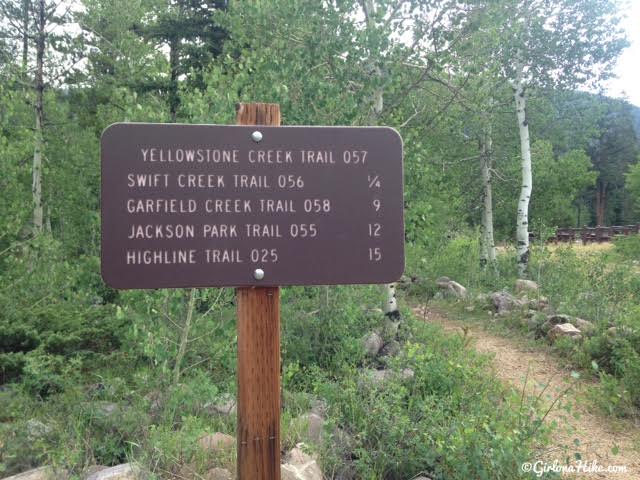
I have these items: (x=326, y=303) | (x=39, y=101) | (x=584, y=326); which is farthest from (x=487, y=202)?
(x=39, y=101)

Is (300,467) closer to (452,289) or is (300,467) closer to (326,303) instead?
(326,303)

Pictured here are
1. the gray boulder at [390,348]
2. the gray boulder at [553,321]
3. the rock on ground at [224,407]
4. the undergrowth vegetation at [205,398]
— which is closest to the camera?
the undergrowth vegetation at [205,398]

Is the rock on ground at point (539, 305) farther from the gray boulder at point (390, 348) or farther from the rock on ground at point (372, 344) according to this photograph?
the rock on ground at point (372, 344)

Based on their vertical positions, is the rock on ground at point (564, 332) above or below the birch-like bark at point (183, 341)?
below

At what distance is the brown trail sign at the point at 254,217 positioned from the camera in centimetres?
240

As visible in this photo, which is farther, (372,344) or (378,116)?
(378,116)

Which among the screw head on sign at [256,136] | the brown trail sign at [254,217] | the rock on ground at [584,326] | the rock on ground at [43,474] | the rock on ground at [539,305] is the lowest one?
the rock on ground at [43,474]

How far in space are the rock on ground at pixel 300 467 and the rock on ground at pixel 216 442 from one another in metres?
0.46

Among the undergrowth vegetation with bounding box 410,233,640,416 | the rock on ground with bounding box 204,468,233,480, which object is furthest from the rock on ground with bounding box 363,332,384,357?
the rock on ground with bounding box 204,468,233,480

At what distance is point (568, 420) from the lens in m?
5.30

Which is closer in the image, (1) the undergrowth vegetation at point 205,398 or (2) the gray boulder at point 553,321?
(1) the undergrowth vegetation at point 205,398

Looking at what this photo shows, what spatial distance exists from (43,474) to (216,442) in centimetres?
112

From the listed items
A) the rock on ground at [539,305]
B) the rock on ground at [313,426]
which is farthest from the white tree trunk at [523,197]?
the rock on ground at [313,426]

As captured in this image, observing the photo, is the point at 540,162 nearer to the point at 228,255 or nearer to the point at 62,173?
the point at 62,173
